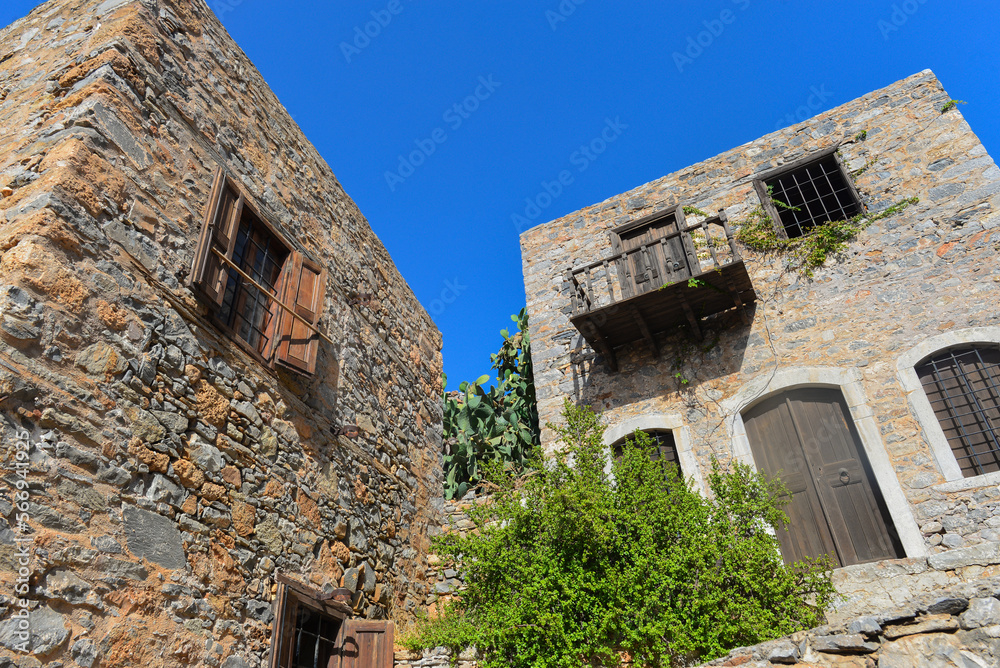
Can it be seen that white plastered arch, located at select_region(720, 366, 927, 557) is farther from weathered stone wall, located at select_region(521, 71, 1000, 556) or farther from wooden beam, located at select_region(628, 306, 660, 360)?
wooden beam, located at select_region(628, 306, 660, 360)

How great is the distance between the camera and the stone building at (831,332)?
20.8 ft

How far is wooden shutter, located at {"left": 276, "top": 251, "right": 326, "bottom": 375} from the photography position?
18.4ft

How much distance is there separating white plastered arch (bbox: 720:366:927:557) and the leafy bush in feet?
2.63

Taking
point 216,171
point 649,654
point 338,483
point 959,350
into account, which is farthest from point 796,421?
point 216,171

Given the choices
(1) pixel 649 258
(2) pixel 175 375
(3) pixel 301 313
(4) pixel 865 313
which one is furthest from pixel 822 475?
(2) pixel 175 375

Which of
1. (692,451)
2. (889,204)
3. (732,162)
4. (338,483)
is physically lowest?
(338,483)

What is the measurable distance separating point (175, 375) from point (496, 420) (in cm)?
596

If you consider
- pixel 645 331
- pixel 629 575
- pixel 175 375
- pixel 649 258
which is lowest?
pixel 629 575

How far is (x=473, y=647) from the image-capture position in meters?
6.16

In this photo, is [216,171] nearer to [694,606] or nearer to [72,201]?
[72,201]

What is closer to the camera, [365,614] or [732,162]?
[365,614]

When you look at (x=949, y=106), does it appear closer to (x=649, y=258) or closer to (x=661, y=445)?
(x=649, y=258)

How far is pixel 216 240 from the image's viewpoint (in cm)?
492

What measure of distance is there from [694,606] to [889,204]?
567 centimetres
